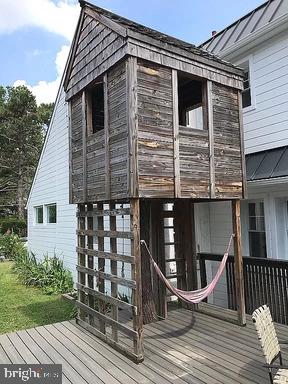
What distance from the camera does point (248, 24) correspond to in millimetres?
7352

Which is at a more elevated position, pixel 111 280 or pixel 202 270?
pixel 111 280

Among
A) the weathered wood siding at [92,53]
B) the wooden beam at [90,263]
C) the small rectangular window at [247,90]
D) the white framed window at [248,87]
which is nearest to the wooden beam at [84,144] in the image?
the weathered wood siding at [92,53]

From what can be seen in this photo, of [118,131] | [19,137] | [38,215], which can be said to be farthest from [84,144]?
[19,137]

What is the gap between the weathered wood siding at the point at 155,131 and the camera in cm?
427

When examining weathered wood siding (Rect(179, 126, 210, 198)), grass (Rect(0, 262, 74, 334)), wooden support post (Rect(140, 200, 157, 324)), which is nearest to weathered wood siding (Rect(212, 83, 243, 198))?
weathered wood siding (Rect(179, 126, 210, 198))

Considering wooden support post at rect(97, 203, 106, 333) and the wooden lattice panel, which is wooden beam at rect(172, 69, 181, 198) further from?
wooden support post at rect(97, 203, 106, 333)

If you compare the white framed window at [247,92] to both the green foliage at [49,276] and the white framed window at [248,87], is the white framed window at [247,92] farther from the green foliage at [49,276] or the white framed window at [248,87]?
the green foliage at [49,276]

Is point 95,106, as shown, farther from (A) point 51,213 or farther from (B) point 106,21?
(A) point 51,213

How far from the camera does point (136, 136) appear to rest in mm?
4195

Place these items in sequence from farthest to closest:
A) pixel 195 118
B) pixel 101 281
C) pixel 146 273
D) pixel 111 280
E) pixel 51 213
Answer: pixel 51 213, pixel 195 118, pixel 146 273, pixel 101 281, pixel 111 280

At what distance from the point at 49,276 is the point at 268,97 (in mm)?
7563

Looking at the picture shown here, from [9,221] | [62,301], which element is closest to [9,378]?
[62,301]

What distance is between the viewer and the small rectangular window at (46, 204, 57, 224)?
468 inches

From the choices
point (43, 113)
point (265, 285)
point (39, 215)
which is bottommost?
point (265, 285)
